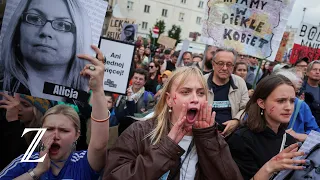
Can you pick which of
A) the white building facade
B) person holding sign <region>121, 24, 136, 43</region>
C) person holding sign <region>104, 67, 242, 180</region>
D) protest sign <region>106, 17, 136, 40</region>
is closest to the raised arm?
person holding sign <region>104, 67, 242, 180</region>

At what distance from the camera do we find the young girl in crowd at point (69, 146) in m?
1.95

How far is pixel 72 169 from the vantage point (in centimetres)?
214

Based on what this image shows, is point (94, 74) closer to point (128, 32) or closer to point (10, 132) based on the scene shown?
point (10, 132)

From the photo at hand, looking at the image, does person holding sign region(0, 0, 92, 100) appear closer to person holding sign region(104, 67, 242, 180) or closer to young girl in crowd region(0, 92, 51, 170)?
young girl in crowd region(0, 92, 51, 170)

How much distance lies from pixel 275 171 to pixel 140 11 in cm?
6381

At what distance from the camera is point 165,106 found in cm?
212

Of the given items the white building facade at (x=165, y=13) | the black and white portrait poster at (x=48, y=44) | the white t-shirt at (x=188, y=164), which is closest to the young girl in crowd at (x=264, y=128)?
the white t-shirt at (x=188, y=164)

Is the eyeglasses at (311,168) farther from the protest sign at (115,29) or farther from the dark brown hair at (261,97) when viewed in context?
the protest sign at (115,29)

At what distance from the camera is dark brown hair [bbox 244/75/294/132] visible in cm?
242

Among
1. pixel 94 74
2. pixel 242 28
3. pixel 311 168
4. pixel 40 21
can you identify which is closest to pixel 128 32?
pixel 242 28

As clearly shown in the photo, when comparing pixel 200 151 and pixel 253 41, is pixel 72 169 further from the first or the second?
pixel 253 41

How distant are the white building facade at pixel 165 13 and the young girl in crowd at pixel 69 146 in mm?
58575

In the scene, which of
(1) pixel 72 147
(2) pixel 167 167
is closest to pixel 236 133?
(2) pixel 167 167

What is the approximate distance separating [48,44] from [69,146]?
733 mm
